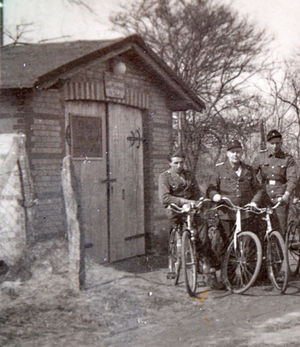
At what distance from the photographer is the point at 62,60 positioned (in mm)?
8133

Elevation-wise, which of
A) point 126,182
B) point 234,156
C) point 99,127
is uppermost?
point 99,127

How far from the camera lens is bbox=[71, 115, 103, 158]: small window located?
851cm

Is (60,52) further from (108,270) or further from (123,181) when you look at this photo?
(108,270)

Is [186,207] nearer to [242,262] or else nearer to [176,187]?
[176,187]

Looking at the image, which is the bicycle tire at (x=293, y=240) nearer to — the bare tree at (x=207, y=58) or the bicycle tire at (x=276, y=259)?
the bicycle tire at (x=276, y=259)

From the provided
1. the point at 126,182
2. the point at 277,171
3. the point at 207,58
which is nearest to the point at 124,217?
the point at 126,182

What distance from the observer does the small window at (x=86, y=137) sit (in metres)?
8.51

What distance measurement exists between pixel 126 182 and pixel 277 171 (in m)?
2.72

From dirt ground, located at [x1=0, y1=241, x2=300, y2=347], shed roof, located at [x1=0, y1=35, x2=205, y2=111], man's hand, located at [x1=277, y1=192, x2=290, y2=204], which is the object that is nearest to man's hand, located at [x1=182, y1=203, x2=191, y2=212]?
dirt ground, located at [x1=0, y1=241, x2=300, y2=347]

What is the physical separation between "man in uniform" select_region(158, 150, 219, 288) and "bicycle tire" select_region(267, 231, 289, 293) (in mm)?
748

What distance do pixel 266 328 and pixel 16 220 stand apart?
10.8ft

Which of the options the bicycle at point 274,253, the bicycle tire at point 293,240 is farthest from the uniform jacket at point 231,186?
the bicycle tire at point 293,240

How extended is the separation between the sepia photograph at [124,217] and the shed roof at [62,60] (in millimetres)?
28

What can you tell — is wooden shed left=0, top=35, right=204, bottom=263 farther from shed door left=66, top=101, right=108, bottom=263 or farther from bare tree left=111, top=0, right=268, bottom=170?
bare tree left=111, top=0, right=268, bottom=170
